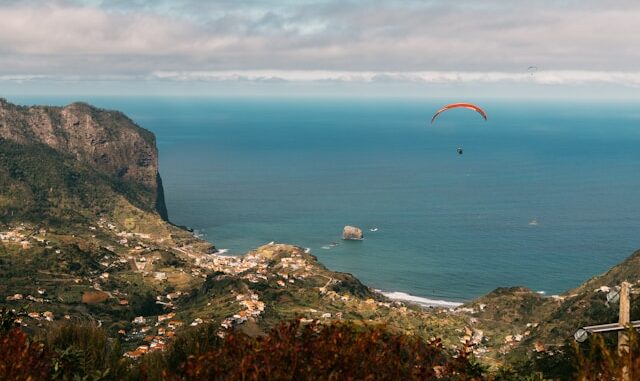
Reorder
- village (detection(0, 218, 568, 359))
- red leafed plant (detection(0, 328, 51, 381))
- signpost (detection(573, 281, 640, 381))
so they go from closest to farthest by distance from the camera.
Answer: signpost (detection(573, 281, 640, 381)) < red leafed plant (detection(0, 328, 51, 381)) < village (detection(0, 218, 568, 359))

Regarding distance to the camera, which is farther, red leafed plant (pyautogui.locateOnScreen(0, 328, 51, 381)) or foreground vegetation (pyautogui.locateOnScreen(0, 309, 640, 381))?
red leafed plant (pyautogui.locateOnScreen(0, 328, 51, 381))

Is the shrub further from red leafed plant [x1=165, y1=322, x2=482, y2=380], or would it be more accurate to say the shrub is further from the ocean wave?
the ocean wave

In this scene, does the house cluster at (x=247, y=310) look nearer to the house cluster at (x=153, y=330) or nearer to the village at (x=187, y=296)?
the village at (x=187, y=296)

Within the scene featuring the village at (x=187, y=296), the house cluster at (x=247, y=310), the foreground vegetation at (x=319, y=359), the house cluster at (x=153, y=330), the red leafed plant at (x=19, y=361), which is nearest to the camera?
the foreground vegetation at (x=319, y=359)

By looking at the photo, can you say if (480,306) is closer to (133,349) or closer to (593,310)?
(593,310)

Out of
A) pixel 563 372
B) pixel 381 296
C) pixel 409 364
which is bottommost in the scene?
pixel 381 296

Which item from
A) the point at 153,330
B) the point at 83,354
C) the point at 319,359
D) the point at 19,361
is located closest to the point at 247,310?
the point at 153,330

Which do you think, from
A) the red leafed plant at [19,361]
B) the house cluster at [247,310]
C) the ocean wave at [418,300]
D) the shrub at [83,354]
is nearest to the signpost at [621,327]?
the red leafed plant at [19,361]

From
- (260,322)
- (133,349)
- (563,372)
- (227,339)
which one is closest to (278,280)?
(260,322)

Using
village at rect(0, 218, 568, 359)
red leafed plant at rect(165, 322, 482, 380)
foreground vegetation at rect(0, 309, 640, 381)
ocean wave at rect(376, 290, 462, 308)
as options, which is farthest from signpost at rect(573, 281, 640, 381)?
ocean wave at rect(376, 290, 462, 308)
